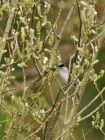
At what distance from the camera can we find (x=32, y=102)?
116 inches

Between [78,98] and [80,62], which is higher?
[80,62]

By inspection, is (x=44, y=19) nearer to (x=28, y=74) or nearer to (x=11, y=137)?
(x=11, y=137)

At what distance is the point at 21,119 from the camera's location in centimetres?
293

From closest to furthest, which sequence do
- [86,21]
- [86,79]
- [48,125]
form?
[86,21] → [86,79] → [48,125]

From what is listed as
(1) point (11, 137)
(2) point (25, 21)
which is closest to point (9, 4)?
(2) point (25, 21)

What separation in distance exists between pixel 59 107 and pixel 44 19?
461mm

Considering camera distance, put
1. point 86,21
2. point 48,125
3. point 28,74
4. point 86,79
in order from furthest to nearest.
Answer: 1. point 28,74
2. point 48,125
3. point 86,79
4. point 86,21

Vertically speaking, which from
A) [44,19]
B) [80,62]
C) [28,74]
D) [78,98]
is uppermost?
[44,19]

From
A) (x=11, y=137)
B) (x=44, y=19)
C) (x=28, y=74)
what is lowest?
(x=28, y=74)

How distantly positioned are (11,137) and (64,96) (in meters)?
0.42

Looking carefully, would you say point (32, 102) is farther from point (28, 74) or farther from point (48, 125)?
point (28, 74)

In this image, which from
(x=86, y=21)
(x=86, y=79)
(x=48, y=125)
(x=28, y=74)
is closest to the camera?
(x=86, y=21)

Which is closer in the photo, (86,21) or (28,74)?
(86,21)

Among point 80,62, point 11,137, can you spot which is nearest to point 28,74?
point 11,137
